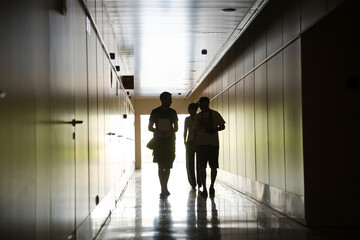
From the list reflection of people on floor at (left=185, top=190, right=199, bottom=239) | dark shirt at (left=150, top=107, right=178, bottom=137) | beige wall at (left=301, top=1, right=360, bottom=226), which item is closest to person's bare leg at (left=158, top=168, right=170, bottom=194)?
reflection of people on floor at (left=185, top=190, right=199, bottom=239)

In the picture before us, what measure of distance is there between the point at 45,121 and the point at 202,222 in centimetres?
269

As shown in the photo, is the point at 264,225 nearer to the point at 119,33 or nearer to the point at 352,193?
the point at 352,193

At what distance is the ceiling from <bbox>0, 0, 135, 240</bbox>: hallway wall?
2.61m

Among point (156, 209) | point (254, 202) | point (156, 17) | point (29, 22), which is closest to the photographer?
point (29, 22)

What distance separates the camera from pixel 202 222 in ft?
14.5

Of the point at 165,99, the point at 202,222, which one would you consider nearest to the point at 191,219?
the point at 202,222

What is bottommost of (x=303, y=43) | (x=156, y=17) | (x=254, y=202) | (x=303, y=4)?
(x=254, y=202)

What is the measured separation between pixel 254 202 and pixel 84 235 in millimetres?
3429

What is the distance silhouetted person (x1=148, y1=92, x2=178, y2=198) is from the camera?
21.9ft

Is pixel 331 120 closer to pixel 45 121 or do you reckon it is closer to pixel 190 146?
pixel 45 121

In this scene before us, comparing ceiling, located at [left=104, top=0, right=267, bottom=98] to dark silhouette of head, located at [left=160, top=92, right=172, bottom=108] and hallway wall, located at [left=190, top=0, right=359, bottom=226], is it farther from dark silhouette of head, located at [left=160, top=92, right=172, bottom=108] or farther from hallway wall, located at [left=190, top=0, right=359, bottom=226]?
dark silhouette of head, located at [left=160, top=92, right=172, bottom=108]

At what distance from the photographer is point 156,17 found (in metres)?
6.68

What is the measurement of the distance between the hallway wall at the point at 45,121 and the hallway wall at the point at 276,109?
6.29ft

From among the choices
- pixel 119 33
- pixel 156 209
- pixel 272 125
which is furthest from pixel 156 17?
pixel 156 209
